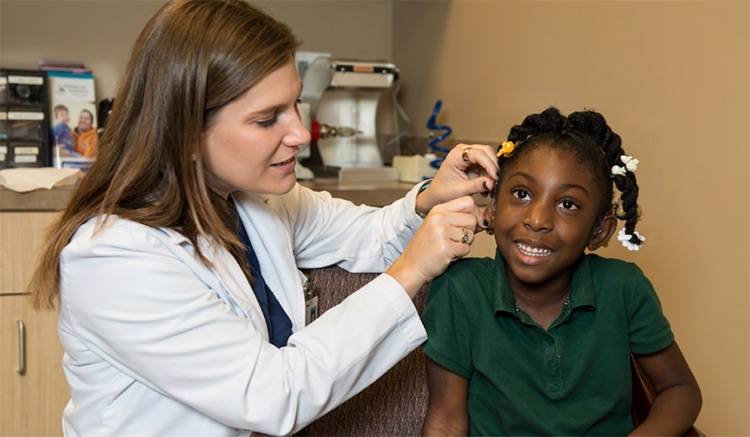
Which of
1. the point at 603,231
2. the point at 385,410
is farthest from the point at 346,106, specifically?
the point at 603,231

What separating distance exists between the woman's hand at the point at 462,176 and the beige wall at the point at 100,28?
1.55m

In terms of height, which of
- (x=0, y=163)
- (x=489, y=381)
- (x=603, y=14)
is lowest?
(x=489, y=381)

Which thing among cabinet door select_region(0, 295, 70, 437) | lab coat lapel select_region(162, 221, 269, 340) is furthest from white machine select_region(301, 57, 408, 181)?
lab coat lapel select_region(162, 221, 269, 340)

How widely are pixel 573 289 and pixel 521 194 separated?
185 millimetres

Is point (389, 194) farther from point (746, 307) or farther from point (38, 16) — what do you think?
point (38, 16)

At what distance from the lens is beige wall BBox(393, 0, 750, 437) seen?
1.28 meters

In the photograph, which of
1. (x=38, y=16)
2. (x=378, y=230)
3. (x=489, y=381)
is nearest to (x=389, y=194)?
(x=378, y=230)

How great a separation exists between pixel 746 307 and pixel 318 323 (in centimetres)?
85

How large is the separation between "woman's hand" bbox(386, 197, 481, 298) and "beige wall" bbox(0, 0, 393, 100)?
1.81m

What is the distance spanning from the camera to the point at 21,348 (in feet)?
5.86

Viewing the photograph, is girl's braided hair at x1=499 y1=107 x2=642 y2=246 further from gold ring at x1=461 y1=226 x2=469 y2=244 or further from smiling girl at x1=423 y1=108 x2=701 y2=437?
gold ring at x1=461 y1=226 x2=469 y2=244

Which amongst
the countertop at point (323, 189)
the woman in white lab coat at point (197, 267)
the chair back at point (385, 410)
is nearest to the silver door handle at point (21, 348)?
the countertop at point (323, 189)

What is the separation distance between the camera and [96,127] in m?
2.41

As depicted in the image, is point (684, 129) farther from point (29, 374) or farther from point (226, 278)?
point (29, 374)
